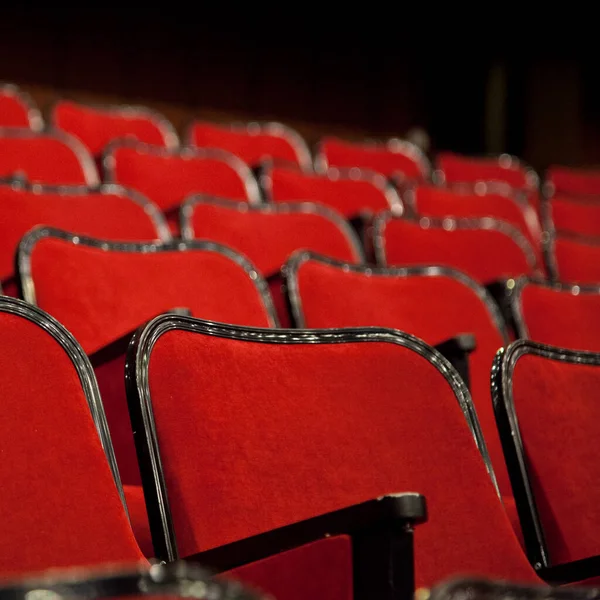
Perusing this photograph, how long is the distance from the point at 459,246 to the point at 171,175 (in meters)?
0.22

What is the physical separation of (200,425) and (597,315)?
294 millimetres

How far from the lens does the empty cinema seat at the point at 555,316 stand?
1.61 ft

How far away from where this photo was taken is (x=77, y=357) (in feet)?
0.90

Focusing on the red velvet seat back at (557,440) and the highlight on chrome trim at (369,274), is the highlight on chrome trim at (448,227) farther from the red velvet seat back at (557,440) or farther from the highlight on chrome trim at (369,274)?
the red velvet seat back at (557,440)

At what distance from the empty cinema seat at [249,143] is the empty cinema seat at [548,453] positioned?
2.15 ft

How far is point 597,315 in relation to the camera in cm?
51

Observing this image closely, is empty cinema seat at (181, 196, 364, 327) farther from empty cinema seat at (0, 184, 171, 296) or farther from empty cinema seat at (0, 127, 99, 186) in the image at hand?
empty cinema seat at (0, 127, 99, 186)

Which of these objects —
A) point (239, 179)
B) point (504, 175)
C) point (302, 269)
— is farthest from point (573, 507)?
point (504, 175)

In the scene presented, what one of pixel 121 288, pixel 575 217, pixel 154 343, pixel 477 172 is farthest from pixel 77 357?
pixel 477 172

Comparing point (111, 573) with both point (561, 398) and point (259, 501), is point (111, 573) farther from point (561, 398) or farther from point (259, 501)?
point (561, 398)

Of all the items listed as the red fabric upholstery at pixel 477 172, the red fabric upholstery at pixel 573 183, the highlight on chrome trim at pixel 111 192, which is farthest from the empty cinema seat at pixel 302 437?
the red fabric upholstery at pixel 573 183

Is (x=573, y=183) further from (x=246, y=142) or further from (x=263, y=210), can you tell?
(x=263, y=210)

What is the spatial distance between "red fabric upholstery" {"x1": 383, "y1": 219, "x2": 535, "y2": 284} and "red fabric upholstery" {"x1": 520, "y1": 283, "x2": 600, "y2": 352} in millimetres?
115

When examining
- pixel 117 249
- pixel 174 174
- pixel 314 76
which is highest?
pixel 314 76
